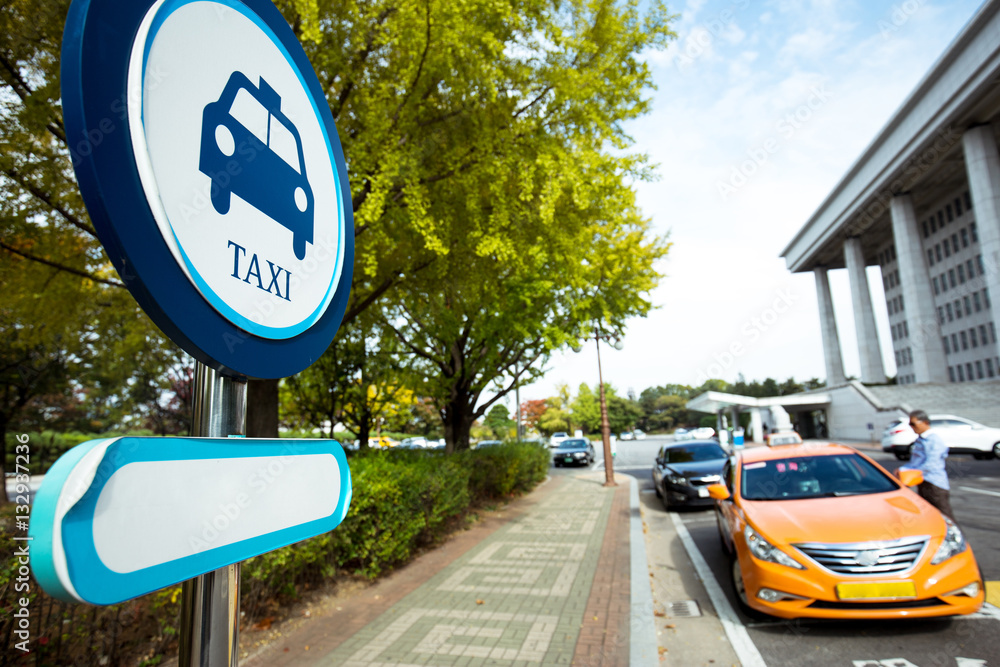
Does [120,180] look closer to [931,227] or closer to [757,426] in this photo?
→ [757,426]

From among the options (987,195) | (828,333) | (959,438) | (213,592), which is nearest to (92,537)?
(213,592)

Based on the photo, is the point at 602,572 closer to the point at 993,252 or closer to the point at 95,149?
the point at 95,149

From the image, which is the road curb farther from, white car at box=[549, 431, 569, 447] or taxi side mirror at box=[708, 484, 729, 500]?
white car at box=[549, 431, 569, 447]

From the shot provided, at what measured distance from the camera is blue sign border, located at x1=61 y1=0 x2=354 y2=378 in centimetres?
86

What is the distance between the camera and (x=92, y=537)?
693 millimetres

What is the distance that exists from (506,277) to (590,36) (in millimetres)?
4539

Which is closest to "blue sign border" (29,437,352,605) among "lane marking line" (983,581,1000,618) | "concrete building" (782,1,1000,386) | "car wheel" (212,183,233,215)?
"car wheel" (212,183,233,215)

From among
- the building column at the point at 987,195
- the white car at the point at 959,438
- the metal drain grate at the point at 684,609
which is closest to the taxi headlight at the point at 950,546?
the metal drain grate at the point at 684,609

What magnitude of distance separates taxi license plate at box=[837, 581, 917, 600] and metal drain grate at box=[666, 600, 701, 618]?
1657mm

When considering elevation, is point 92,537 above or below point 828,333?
below

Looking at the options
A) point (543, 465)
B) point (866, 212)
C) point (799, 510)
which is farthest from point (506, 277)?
point (866, 212)

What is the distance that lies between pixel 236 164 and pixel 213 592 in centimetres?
88

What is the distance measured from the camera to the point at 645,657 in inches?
179

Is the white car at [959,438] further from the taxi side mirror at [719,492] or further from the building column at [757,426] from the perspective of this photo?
the building column at [757,426]
